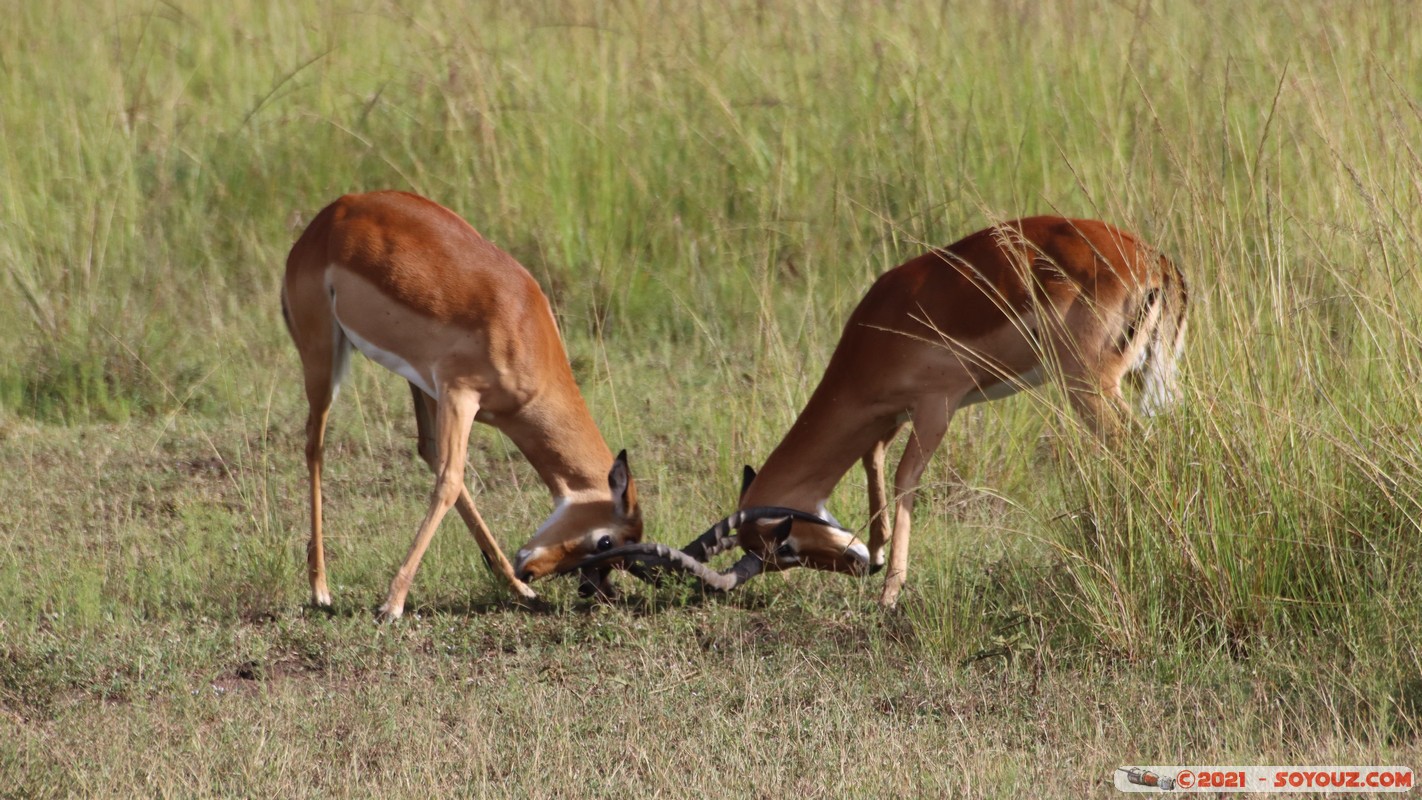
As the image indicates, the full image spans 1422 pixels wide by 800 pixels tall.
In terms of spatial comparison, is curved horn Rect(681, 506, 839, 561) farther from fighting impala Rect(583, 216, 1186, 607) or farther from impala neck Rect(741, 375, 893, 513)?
impala neck Rect(741, 375, 893, 513)

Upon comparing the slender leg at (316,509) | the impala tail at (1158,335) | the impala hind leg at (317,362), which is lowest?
the slender leg at (316,509)

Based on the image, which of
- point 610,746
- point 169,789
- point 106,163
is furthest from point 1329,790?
point 106,163

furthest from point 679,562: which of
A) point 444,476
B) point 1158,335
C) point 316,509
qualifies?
point 1158,335

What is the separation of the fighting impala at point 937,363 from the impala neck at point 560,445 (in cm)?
30

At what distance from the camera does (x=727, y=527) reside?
5129 mm

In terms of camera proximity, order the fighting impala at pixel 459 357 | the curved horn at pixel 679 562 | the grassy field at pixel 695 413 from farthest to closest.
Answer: the fighting impala at pixel 459 357 < the curved horn at pixel 679 562 < the grassy field at pixel 695 413

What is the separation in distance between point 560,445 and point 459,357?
1.44 feet

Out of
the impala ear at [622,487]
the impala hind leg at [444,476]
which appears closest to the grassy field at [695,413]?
the impala hind leg at [444,476]

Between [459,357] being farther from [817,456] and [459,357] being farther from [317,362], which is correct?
[817,456]

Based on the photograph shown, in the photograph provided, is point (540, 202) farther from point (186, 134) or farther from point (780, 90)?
point (186, 134)

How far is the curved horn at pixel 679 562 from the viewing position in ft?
16.4

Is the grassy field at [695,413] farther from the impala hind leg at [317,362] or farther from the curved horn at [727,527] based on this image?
the impala hind leg at [317,362]

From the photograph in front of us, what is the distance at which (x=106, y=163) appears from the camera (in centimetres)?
893

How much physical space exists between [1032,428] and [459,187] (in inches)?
148
